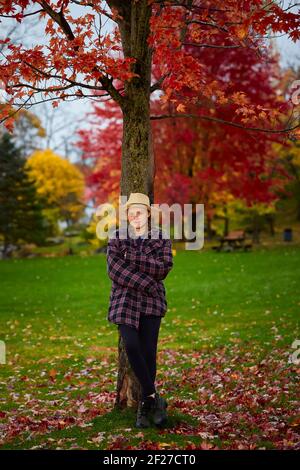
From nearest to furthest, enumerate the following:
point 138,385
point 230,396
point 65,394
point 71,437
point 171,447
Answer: point 171,447
point 71,437
point 138,385
point 230,396
point 65,394

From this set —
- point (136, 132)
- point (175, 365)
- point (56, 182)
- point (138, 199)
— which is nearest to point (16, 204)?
point (56, 182)

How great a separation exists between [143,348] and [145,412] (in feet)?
1.88

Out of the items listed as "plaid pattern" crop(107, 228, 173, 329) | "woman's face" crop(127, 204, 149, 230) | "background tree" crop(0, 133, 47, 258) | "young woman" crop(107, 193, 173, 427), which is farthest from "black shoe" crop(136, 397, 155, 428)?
"background tree" crop(0, 133, 47, 258)

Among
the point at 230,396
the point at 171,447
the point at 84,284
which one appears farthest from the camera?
the point at 84,284

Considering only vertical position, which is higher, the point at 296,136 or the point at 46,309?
the point at 296,136

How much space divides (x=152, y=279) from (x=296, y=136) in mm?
2239

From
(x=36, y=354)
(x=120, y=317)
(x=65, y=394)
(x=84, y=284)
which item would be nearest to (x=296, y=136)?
(x=120, y=317)

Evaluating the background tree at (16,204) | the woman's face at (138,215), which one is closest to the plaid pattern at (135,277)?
the woman's face at (138,215)

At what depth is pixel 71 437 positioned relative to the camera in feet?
15.9

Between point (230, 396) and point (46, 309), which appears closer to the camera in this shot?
point (230, 396)

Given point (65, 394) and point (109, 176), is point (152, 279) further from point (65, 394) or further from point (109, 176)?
point (109, 176)

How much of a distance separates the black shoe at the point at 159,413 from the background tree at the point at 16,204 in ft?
77.3

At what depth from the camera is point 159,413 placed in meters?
4.98

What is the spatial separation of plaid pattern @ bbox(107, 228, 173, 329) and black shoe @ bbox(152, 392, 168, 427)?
76 centimetres
